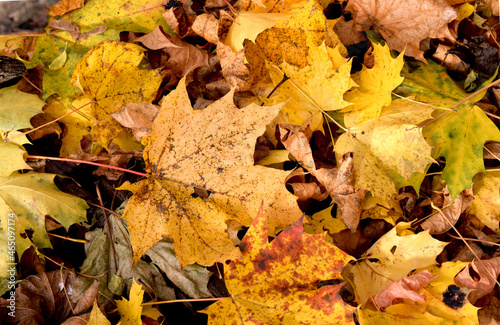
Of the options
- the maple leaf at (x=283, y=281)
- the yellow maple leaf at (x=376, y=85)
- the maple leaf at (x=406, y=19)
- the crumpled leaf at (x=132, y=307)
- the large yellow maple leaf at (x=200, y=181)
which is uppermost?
the maple leaf at (x=406, y=19)

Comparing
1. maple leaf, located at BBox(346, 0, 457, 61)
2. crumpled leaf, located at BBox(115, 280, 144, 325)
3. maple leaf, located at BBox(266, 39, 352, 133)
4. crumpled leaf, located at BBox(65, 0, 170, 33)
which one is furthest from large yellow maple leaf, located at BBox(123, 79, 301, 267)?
maple leaf, located at BBox(346, 0, 457, 61)

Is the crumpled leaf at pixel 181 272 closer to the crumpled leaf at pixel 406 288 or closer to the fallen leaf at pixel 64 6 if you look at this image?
the crumpled leaf at pixel 406 288

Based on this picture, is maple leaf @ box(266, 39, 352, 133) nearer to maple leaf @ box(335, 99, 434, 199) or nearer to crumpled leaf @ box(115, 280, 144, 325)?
maple leaf @ box(335, 99, 434, 199)

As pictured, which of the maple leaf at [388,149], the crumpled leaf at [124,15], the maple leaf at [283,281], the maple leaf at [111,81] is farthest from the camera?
the crumpled leaf at [124,15]

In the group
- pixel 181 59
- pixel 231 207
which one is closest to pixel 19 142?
pixel 181 59

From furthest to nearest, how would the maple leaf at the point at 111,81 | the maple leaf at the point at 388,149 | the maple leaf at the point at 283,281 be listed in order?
the maple leaf at the point at 111,81 < the maple leaf at the point at 388,149 < the maple leaf at the point at 283,281


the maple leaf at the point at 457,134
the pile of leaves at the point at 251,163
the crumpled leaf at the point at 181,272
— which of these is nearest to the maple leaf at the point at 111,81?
the pile of leaves at the point at 251,163
